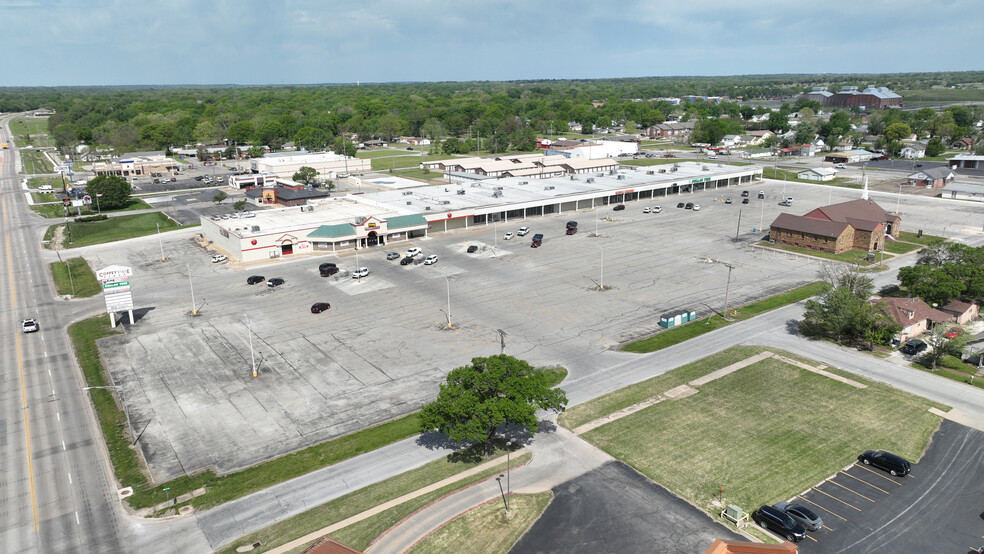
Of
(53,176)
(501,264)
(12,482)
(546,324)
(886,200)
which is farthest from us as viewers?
(53,176)

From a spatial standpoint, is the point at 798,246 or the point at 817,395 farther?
the point at 798,246

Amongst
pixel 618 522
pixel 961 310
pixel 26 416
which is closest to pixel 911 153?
pixel 961 310

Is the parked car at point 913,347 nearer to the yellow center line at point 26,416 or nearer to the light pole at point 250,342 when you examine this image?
the light pole at point 250,342

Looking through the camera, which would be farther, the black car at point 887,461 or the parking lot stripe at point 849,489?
the black car at point 887,461

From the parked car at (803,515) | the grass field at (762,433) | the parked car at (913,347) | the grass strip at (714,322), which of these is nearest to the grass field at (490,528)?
the grass field at (762,433)

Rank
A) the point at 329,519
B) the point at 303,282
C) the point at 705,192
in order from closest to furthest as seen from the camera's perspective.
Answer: the point at 329,519 < the point at 303,282 < the point at 705,192

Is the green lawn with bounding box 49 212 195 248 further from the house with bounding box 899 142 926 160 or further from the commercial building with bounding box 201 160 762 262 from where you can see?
the house with bounding box 899 142 926 160

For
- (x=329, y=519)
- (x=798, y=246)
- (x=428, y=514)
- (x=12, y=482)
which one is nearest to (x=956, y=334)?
(x=798, y=246)

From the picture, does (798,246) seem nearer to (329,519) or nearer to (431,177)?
(329,519)
